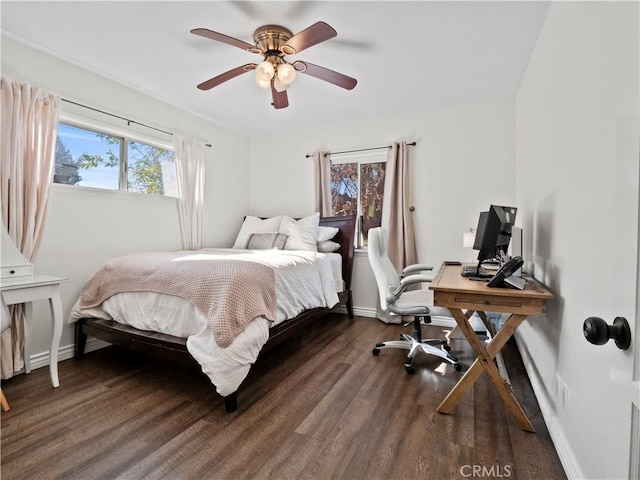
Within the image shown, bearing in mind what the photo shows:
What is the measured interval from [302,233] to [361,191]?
1.00m

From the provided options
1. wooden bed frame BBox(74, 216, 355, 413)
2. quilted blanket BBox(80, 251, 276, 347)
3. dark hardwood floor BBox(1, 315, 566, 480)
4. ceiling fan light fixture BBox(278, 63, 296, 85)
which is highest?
ceiling fan light fixture BBox(278, 63, 296, 85)

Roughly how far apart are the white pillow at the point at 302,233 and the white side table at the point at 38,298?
2.08 m

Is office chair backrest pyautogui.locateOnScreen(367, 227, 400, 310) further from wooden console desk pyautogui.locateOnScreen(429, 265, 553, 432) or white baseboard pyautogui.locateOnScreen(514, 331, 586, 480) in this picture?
white baseboard pyautogui.locateOnScreen(514, 331, 586, 480)

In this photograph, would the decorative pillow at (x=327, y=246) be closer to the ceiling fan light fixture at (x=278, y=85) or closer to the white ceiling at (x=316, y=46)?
the white ceiling at (x=316, y=46)

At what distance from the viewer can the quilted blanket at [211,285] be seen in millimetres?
1848

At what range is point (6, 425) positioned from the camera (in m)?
1.66

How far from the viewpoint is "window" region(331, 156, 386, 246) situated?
394 centimetres

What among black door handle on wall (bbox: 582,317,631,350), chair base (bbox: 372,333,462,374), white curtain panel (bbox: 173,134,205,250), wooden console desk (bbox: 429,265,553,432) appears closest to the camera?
black door handle on wall (bbox: 582,317,631,350)

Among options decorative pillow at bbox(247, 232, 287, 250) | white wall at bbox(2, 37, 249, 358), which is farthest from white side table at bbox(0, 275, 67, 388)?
decorative pillow at bbox(247, 232, 287, 250)

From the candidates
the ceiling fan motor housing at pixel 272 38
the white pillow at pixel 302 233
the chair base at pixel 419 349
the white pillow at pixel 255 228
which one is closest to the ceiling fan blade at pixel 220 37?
the ceiling fan motor housing at pixel 272 38

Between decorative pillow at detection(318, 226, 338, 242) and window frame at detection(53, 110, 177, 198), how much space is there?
1704 mm

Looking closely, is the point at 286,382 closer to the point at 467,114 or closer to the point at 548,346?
the point at 548,346

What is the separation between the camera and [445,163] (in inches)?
139

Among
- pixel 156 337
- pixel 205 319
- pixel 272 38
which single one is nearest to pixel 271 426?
pixel 205 319
